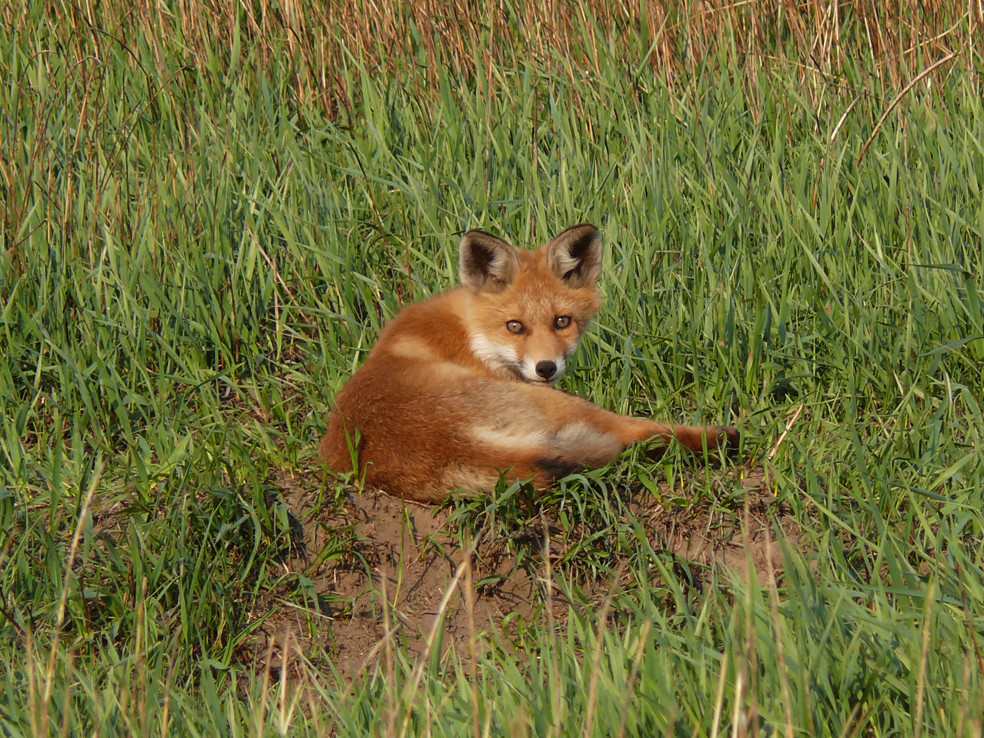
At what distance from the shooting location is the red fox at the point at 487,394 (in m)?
3.63

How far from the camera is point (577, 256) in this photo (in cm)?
445

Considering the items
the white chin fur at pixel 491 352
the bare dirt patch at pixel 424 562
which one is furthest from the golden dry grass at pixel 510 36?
the bare dirt patch at pixel 424 562

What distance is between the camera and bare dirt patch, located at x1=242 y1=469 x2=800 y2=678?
11.7 ft

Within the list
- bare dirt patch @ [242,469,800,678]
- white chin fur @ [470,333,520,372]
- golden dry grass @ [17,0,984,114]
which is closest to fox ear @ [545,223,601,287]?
white chin fur @ [470,333,520,372]

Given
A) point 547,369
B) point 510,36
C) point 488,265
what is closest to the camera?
point 547,369

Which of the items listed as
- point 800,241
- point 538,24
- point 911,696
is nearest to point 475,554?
point 911,696

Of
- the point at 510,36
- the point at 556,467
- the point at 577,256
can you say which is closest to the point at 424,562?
the point at 556,467

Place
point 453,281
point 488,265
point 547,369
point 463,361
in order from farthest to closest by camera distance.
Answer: point 453,281 → point 488,265 → point 463,361 → point 547,369

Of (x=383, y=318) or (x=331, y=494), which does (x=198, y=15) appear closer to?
(x=383, y=318)

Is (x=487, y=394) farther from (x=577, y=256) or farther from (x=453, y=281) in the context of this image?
(x=453, y=281)

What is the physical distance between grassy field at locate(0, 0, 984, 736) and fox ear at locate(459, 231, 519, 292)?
1.68ft

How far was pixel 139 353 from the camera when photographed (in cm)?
453

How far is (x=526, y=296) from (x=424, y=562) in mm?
1299

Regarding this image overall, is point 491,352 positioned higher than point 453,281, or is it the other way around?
point 453,281
